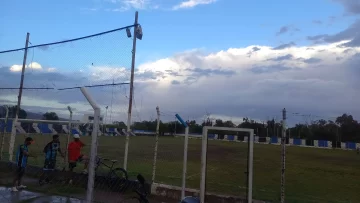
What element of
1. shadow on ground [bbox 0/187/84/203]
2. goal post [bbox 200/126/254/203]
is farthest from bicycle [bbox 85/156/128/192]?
goal post [bbox 200/126/254/203]

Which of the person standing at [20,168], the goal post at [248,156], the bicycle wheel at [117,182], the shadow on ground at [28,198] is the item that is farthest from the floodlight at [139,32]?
the shadow on ground at [28,198]

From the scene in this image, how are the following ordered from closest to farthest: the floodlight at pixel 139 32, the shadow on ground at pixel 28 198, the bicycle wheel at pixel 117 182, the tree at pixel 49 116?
1. the shadow on ground at pixel 28 198
2. the floodlight at pixel 139 32
3. the bicycle wheel at pixel 117 182
4. the tree at pixel 49 116

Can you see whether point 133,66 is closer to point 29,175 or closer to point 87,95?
point 87,95

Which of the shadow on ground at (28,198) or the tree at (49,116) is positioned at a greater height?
the tree at (49,116)

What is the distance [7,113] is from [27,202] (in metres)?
5.60

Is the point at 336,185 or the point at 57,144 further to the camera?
the point at 336,185

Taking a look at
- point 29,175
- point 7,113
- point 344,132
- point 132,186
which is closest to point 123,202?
point 132,186

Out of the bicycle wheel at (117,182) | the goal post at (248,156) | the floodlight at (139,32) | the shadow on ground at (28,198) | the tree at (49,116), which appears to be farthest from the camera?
the tree at (49,116)

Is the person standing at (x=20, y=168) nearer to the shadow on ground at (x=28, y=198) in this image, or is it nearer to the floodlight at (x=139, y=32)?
the shadow on ground at (x=28, y=198)

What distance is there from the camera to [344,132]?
7569 cm

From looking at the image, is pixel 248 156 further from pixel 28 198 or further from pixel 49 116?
pixel 49 116

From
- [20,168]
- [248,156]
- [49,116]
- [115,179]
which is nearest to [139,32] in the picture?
[115,179]

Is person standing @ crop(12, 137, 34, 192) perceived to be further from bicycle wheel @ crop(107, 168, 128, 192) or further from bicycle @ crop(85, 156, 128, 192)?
bicycle wheel @ crop(107, 168, 128, 192)

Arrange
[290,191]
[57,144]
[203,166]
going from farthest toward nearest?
1. [290,191]
2. [57,144]
3. [203,166]
